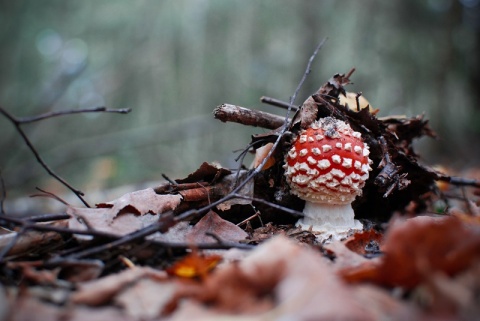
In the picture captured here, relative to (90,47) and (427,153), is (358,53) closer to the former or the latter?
(427,153)

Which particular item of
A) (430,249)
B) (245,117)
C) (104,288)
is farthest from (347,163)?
(104,288)

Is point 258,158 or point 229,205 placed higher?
point 258,158

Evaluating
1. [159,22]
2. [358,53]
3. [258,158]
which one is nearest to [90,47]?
[159,22]

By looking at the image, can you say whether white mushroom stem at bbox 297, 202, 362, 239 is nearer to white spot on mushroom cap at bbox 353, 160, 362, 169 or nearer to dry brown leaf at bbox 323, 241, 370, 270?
white spot on mushroom cap at bbox 353, 160, 362, 169

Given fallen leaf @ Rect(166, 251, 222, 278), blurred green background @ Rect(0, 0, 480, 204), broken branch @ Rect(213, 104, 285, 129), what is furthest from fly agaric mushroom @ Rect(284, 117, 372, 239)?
blurred green background @ Rect(0, 0, 480, 204)

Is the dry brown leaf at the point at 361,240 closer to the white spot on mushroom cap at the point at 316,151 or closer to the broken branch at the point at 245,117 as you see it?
the white spot on mushroom cap at the point at 316,151
